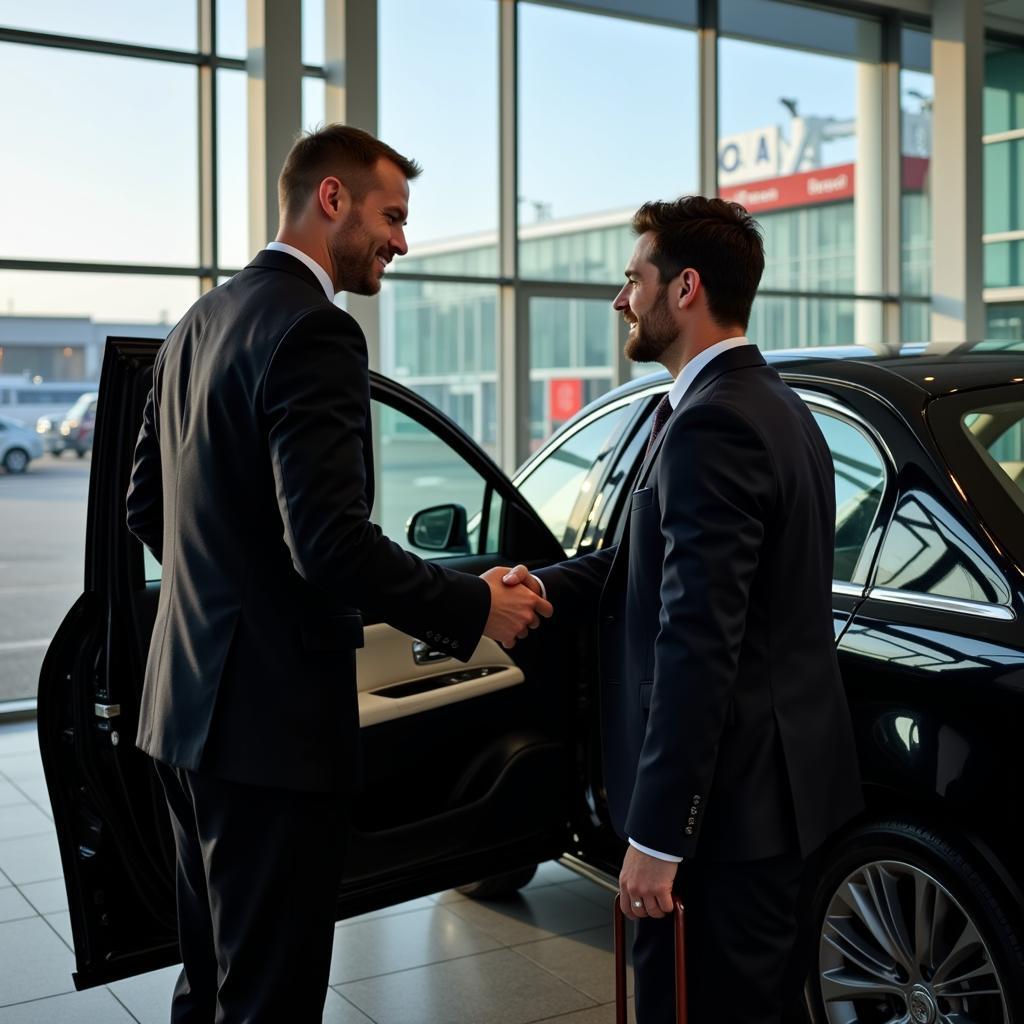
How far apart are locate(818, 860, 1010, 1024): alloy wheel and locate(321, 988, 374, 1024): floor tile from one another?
1.07 metres

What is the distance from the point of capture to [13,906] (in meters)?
3.61

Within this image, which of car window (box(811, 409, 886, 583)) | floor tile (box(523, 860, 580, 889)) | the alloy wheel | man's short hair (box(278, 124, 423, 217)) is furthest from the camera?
floor tile (box(523, 860, 580, 889))

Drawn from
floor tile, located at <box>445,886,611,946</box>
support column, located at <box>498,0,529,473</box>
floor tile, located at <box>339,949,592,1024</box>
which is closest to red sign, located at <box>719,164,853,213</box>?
support column, located at <box>498,0,529,473</box>

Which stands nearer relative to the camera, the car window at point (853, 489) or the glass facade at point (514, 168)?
the car window at point (853, 489)

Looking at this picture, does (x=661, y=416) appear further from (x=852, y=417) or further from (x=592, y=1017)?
(x=592, y=1017)

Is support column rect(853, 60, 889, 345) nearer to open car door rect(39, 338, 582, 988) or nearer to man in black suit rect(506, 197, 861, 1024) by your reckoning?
open car door rect(39, 338, 582, 988)

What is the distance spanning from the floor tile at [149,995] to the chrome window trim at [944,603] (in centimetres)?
175

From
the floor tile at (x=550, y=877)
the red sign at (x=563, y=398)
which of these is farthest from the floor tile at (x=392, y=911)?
the red sign at (x=563, y=398)

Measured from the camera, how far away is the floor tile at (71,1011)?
2873 mm

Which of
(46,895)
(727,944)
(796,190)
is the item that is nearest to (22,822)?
(46,895)

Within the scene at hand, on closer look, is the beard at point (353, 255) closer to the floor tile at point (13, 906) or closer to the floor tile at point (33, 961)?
the floor tile at point (33, 961)

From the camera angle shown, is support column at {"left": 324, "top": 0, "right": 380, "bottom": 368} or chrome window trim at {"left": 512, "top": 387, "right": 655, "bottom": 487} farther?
support column at {"left": 324, "top": 0, "right": 380, "bottom": 368}

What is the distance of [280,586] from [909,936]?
4.02 ft

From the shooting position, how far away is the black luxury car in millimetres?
2088
